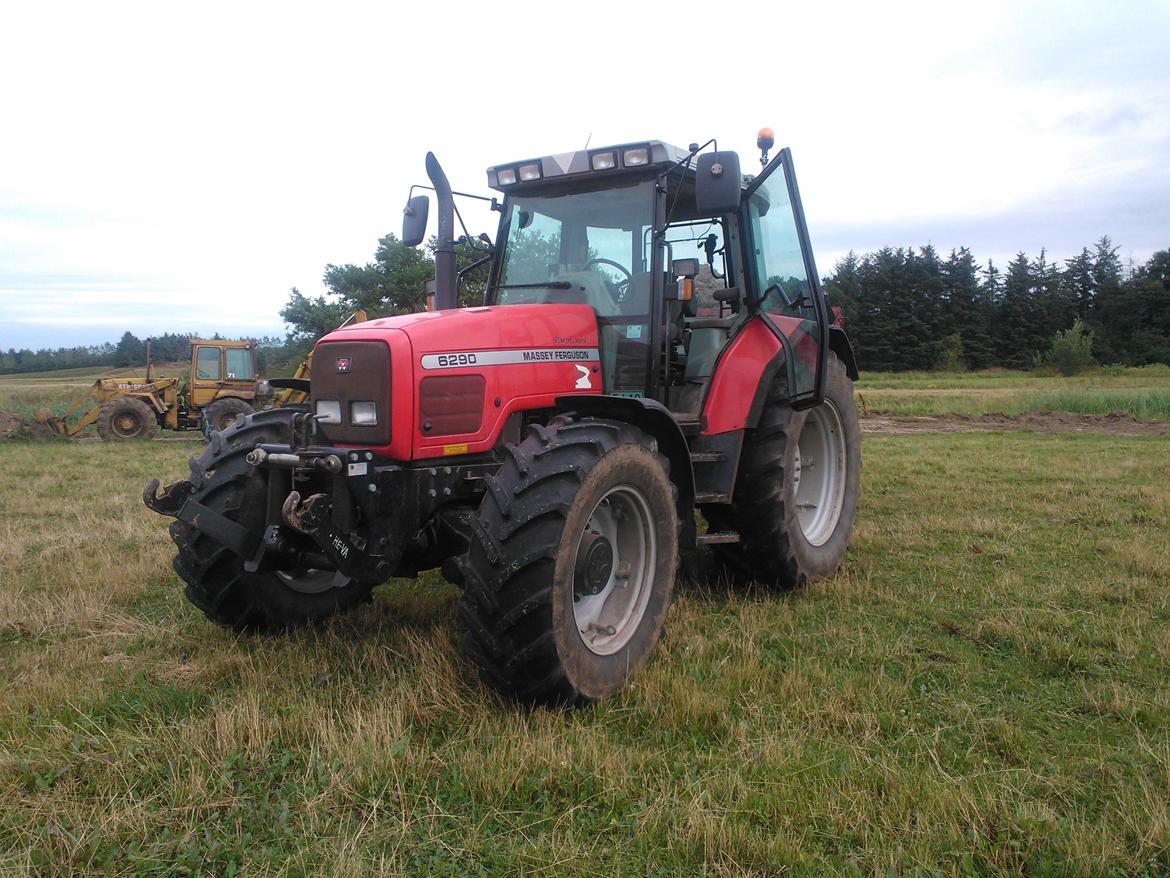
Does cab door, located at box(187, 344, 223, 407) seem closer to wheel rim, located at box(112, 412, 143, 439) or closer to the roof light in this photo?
wheel rim, located at box(112, 412, 143, 439)

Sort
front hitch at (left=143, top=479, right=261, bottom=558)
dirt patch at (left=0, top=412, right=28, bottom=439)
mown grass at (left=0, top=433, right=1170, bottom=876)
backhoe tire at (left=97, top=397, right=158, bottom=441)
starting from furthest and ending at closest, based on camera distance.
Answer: backhoe tire at (left=97, top=397, right=158, bottom=441) → dirt patch at (left=0, top=412, right=28, bottom=439) → front hitch at (left=143, top=479, right=261, bottom=558) → mown grass at (left=0, top=433, right=1170, bottom=876)

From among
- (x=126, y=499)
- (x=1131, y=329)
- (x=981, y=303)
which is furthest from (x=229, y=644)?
(x=1131, y=329)

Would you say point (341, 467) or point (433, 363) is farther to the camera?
point (433, 363)

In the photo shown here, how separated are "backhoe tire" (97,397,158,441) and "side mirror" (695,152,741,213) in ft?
57.9

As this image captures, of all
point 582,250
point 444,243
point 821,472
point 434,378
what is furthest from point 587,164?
point 821,472

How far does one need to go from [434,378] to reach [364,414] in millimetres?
343

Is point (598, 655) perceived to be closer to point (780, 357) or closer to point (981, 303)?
point (780, 357)

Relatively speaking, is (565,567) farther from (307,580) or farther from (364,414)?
(307,580)

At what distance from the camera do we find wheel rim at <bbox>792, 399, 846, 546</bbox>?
607 cm

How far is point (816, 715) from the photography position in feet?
11.6

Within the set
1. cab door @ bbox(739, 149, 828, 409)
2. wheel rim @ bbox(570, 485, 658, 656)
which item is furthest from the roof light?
wheel rim @ bbox(570, 485, 658, 656)

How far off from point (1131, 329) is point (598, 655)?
62.8 meters

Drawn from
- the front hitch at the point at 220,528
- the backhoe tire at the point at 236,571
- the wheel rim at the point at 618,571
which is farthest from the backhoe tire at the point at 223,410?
the wheel rim at the point at 618,571

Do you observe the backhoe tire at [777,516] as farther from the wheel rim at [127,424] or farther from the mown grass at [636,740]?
the wheel rim at [127,424]
